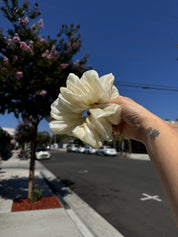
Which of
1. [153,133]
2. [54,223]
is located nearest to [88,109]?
[153,133]

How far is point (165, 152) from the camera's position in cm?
81

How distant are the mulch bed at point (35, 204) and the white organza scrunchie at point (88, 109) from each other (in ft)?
15.5

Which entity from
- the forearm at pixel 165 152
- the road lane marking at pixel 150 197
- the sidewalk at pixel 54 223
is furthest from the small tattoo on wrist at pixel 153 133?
the road lane marking at pixel 150 197

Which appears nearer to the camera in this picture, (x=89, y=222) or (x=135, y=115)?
(x=135, y=115)

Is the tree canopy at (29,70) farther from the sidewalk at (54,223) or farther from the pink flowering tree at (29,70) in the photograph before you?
the sidewalk at (54,223)

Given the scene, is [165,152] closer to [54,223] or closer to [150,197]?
[54,223]

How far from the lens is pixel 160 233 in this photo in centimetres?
391

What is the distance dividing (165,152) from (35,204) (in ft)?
17.5

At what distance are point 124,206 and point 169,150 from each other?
543 cm

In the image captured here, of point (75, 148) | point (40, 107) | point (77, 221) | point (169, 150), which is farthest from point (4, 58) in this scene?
point (75, 148)

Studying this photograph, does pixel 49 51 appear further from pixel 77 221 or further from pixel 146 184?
pixel 146 184

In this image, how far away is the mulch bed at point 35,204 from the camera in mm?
4902

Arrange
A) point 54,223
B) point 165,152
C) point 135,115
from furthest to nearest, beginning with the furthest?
point 54,223
point 135,115
point 165,152

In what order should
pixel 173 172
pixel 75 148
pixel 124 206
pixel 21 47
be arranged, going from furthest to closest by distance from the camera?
pixel 75 148 → pixel 124 206 → pixel 21 47 → pixel 173 172
